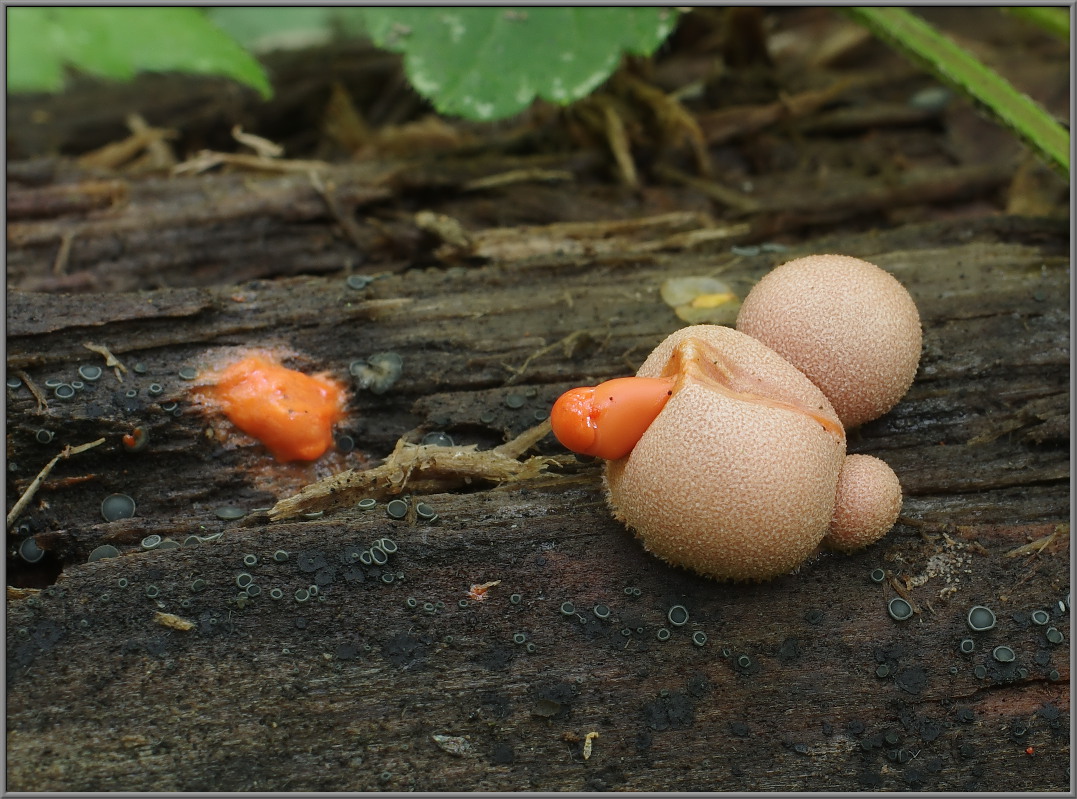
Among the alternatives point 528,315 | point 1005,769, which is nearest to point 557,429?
point 528,315

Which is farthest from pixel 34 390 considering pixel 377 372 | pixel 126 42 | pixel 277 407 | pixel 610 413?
pixel 610 413

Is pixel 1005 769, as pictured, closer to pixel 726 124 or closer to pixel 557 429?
pixel 557 429

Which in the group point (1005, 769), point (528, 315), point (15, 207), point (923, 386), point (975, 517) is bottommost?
point (1005, 769)

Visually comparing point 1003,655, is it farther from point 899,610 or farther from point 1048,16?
point 1048,16

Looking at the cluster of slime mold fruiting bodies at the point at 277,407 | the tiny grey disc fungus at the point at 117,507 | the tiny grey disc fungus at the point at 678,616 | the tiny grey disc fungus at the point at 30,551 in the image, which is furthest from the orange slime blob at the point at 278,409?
the tiny grey disc fungus at the point at 678,616

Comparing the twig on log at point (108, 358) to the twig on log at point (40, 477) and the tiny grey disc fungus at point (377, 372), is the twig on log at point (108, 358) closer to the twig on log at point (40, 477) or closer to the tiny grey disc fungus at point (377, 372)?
the twig on log at point (40, 477)

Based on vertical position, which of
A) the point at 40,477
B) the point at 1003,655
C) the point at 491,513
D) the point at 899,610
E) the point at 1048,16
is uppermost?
the point at 1048,16

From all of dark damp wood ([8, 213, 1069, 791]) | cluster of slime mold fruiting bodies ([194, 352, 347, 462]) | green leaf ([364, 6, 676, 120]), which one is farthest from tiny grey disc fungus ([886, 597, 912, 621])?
green leaf ([364, 6, 676, 120])
